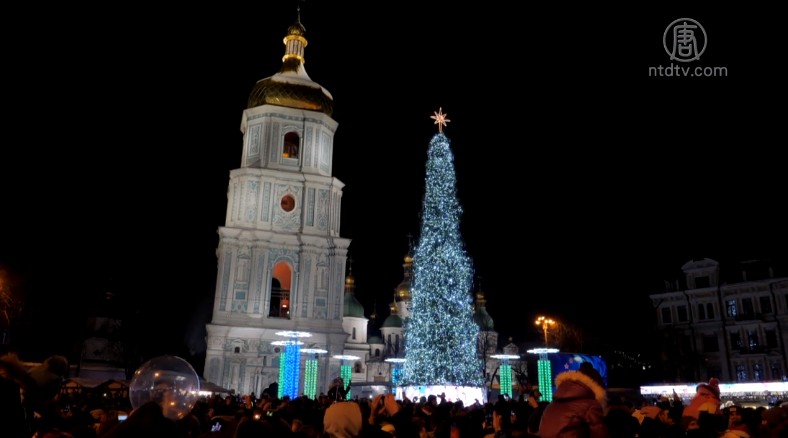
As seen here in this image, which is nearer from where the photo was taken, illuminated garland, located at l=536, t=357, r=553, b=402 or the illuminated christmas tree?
the illuminated christmas tree

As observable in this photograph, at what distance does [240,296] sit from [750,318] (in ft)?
116

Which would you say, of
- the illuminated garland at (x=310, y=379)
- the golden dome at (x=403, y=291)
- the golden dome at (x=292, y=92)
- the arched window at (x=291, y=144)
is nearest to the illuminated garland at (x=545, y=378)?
the illuminated garland at (x=310, y=379)

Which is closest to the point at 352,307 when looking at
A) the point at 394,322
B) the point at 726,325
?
the point at 394,322

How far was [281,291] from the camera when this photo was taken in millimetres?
45000

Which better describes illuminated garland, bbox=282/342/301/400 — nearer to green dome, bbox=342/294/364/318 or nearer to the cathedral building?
the cathedral building

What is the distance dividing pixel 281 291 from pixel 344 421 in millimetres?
40306

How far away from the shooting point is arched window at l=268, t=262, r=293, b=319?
45.1 meters

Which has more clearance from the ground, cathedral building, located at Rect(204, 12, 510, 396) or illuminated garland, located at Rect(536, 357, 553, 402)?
cathedral building, located at Rect(204, 12, 510, 396)

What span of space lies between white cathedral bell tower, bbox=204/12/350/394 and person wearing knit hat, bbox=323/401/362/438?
32.1m

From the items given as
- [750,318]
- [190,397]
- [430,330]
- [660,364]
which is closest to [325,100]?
[430,330]

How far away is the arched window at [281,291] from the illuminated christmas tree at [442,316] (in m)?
21.8

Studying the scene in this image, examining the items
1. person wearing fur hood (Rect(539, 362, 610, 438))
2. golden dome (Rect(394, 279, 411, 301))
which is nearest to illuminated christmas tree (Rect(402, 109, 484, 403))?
person wearing fur hood (Rect(539, 362, 610, 438))

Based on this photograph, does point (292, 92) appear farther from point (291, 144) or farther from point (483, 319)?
point (483, 319)

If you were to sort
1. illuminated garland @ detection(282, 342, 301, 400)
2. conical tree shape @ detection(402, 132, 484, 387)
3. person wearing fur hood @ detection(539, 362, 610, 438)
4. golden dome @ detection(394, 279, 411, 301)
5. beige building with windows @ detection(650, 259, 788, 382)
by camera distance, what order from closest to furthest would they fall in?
person wearing fur hood @ detection(539, 362, 610, 438) → conical tree shape @ detection(402, 132, 484, 387) → illuminated garland @ detection(282, 342, 301, 400) → beige building with windows @ detection(650, 259, 788, 382) → golden dome @ detection(394, 279, 411, 301)
